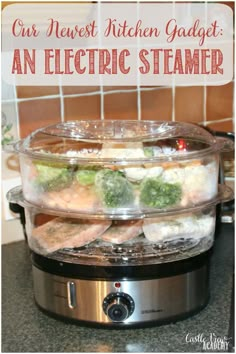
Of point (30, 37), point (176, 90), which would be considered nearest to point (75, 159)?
point (30, 37)

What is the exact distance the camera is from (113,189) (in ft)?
2.50

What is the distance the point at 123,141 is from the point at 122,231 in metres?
0.14

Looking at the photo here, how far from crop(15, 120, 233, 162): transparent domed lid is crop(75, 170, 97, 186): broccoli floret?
24mm

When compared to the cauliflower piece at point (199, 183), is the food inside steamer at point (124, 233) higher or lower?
lower

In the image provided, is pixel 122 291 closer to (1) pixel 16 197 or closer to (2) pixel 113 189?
(2) pixel 113 189

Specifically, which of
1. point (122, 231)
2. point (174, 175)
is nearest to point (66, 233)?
point (122, 231)

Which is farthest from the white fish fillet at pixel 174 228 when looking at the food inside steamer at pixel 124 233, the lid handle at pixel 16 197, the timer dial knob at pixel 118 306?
the lid handle at pixel 16 197

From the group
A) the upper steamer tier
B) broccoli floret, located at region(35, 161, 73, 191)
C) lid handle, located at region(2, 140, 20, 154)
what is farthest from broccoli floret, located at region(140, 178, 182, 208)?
lid handle, located at region(2, 140, 20, 154)

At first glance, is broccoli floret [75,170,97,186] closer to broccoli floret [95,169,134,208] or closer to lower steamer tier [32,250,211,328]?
broccoli floret [95,169,134,208]

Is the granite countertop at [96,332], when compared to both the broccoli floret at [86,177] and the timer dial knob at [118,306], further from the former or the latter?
the broccoli floret at [86,177]

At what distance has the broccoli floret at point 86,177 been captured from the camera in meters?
0.79

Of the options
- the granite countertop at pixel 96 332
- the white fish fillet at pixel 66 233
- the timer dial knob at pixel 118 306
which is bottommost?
the granite countertop at pixel 96 332

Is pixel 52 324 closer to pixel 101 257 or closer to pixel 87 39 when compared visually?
pixel 101 257

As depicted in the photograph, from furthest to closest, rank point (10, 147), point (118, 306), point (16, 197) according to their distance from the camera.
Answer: point (10, 147) → point (16, 197) → point (118, 306)
